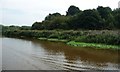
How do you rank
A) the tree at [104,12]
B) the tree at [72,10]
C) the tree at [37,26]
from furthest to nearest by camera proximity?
1. the tree at [72,10]
2. the tree at [37,26]
3. the tree at [104,12]

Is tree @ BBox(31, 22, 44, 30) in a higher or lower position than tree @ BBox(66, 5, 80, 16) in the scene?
lower

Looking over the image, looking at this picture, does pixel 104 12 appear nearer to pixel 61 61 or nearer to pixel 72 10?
pixel 72 10

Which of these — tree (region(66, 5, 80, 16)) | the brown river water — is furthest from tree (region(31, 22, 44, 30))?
the brown river water

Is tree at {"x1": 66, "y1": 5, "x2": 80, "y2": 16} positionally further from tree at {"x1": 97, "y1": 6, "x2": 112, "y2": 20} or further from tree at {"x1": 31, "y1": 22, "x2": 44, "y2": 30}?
tree at {"x1": 97, "y1": 6, "x2": 112, "y2": 20}

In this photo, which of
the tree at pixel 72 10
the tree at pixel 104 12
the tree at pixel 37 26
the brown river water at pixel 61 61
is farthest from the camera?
the tree at pixel 72 10

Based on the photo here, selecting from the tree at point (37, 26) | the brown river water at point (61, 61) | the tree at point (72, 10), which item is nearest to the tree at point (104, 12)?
the tree at point (72, 10)

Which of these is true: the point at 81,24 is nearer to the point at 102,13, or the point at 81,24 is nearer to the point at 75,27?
the point at 75,27

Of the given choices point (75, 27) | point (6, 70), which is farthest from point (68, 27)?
point (6, 70)

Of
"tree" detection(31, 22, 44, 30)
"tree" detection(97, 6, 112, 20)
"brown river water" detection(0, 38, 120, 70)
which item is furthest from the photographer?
"tree" detection(31, 22, 44, 30)

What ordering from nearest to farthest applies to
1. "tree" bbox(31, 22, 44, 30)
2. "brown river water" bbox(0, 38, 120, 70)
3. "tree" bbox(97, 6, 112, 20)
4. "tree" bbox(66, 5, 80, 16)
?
"brown river water" bbox(0, 38, 120, 70)
"tree" bbox(97, 6, 112, 20)
"tree" bbox(31, 22, 44, 30)
"tree" bbox(66, 5, 80, 16)

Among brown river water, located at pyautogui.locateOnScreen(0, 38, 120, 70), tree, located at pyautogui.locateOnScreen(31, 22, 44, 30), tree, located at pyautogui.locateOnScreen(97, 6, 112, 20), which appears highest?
tree, located at pyautogui.locateOnScreen(97, 6, 112, 20)

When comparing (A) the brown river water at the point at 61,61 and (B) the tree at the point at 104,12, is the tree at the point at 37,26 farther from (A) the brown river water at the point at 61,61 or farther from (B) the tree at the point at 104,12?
(A) the brown river water at the point at 61,61

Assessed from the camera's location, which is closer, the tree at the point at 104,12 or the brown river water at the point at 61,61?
the brown river water at the point at 61,61

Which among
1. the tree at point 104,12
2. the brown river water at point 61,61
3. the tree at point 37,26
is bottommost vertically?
the brown river water at point 61,61
